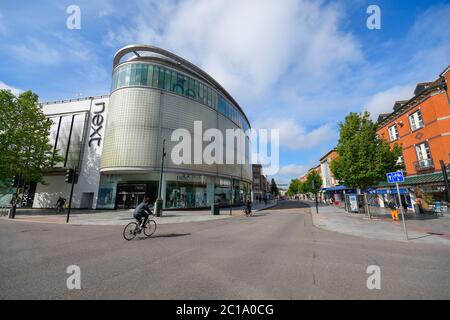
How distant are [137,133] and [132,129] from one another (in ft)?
3.01

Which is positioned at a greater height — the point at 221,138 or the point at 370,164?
the point at 221,138

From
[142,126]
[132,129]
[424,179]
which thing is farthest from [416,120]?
[132,129]

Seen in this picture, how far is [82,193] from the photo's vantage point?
3044 cm

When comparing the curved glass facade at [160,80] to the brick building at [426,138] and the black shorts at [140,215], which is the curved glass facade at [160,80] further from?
the brick building at [426,138]

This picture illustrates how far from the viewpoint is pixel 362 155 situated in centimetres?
1617

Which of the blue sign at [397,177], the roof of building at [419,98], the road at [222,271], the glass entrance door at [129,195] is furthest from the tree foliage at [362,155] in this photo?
the glass entrance door at [129,195]

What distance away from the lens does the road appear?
3.61 m

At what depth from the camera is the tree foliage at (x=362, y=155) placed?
15.7 m

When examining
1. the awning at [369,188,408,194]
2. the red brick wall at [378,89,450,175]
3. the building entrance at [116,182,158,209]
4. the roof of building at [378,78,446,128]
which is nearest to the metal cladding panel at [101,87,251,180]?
the building entrance at [116,182,158,209]

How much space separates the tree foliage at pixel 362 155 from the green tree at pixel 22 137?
34057 millimetres

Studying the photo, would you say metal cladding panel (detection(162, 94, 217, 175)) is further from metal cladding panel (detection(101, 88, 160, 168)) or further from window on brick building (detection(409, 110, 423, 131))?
window on brick building (detection(409, 110, 423, 131))
